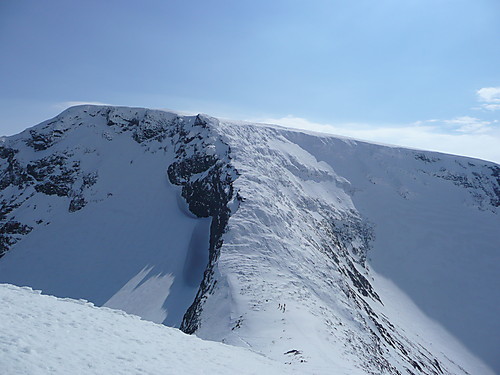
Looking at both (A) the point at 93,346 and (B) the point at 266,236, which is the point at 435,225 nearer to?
(B) the point at 266,236

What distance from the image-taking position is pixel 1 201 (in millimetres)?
44938

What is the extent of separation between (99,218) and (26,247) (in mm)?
8775

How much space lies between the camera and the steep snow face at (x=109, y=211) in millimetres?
30594

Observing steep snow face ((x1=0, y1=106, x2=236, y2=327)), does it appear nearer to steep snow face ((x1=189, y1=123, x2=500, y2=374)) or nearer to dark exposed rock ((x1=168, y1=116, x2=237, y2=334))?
dark exposed rock ((x1=168, y1=116, x2=237, y2=334))

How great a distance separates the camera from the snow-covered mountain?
18.7 meters

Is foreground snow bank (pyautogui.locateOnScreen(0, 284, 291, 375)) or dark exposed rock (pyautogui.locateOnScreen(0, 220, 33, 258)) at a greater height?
foreground snow bank (pyautogui.locateOnScreen(0, 284, 291, 375))

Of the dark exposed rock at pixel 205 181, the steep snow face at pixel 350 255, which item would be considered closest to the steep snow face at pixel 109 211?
the dark exposed rock at pixel 205 181

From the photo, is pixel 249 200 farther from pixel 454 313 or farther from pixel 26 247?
pixel 26 247

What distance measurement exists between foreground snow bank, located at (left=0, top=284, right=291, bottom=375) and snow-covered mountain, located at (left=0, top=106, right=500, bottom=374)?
368 centimetres

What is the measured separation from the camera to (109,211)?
41406 mm

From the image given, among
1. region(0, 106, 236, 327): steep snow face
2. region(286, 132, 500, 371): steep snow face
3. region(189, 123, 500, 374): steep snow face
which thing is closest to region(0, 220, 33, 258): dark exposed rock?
region(0, 106, 236, 327): steep snow face

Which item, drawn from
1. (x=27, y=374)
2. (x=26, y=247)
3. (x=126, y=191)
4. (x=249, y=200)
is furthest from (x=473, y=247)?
(x=26, y=247)

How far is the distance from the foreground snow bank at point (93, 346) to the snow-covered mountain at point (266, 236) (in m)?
3.68

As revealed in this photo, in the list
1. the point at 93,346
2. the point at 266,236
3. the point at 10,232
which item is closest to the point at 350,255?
the point at 266,236
